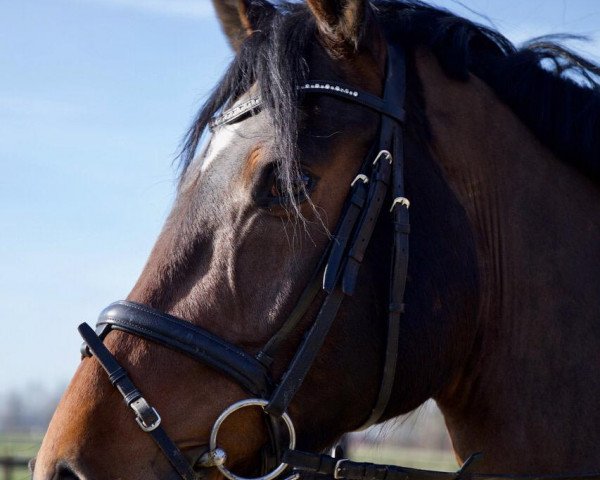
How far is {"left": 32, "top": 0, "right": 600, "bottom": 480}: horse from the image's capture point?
9.65 feet

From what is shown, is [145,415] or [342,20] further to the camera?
[342,20]

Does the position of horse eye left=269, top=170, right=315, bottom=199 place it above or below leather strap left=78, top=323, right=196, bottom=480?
above

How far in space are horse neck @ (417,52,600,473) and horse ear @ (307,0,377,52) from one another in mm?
404

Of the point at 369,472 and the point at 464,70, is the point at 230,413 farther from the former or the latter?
the point at 464,70

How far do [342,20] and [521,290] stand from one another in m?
1.37

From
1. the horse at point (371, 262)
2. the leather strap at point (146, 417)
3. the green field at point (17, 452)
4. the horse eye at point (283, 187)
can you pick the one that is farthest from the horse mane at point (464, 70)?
the green field at point (17, 452)

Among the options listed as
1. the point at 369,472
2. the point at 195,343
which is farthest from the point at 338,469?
the point at 195,343

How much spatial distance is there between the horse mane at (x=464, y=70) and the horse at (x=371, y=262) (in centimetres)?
1

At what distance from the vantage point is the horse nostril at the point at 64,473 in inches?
109

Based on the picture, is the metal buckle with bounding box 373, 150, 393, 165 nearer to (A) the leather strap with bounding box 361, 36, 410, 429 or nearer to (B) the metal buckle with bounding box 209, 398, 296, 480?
(A) the leather strap with bounding box 361, 36, 410, 429

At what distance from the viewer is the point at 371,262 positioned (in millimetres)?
3207

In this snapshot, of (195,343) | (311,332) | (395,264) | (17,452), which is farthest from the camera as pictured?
(17,452)

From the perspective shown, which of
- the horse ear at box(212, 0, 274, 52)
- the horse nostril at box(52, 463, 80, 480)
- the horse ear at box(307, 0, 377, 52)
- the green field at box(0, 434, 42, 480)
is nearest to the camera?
the horse nostril at box(52, 463, 80, 480)

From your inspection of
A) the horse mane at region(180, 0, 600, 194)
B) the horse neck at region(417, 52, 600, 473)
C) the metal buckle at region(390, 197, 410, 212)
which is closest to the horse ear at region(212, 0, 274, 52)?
the horse mane at region(180, 0, 600, 194)
